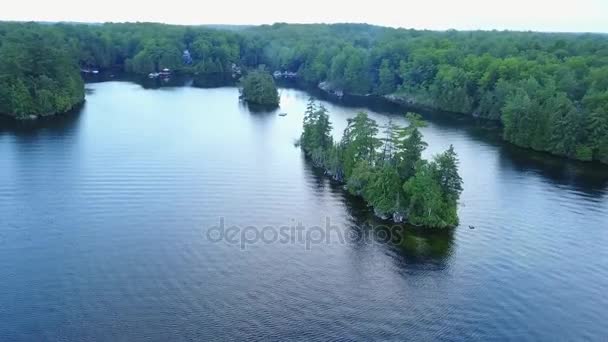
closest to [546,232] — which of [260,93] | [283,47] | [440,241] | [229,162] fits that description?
[440,241]

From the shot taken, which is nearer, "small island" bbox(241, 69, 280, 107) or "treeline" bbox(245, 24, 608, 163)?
Result: "treeline" bbox(245, 24, 608, 163)

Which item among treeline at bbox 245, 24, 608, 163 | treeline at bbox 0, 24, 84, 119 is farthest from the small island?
treeline at bbox 0, 24, 84, 119

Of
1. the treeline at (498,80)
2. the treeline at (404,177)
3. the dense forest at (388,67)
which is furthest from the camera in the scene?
the dense forest at (388,67)

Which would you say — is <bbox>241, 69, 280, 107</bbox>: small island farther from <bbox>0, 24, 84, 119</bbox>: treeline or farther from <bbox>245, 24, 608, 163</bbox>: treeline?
<bbox>0, 24, 84, 119</bbox>: treeline

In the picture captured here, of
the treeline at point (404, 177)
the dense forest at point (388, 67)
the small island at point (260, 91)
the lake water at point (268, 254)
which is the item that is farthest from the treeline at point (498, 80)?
the treeline at point (404, 177)

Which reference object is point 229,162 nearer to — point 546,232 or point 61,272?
point 61,272

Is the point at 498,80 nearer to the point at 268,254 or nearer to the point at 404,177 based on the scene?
the point at 404,177

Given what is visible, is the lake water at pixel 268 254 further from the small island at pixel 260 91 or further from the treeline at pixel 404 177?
the small island at pixel 260 91
